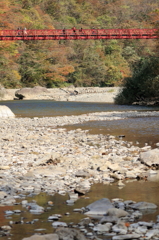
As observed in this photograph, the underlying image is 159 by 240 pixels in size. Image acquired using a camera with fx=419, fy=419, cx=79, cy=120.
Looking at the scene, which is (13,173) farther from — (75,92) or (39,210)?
(75,92)

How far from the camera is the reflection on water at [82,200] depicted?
4180 mm

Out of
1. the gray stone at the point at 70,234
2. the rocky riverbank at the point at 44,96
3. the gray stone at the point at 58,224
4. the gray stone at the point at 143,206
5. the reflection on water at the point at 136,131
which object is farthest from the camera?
the rocky riverbank at the point at 44,96

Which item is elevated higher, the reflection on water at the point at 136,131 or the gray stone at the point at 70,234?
the gray stone at the point at 70,234

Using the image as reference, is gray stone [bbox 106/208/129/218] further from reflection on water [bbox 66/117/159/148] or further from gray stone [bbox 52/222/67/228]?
reflection on water [bbox 66/117/159/148]

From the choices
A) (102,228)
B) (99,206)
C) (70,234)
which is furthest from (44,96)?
(70,234)

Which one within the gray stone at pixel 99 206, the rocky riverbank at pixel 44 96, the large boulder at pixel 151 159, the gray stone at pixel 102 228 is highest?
the gray stone at pixel 102 228

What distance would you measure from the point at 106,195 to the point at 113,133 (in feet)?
22.8

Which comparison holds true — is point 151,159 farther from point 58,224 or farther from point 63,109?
point 63,109

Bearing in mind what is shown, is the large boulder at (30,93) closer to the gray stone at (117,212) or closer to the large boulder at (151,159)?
the large boulder at (151,159)

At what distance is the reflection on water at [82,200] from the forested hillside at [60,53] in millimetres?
30301

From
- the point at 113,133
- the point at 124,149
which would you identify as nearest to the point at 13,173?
the point at 124,149

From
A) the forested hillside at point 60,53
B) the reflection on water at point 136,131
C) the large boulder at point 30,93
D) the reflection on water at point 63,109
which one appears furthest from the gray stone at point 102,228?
the large boulder at point 30,93

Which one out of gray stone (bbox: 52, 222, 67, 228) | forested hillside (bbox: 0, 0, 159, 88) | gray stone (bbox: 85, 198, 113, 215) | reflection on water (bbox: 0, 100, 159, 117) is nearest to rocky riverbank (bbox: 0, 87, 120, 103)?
forested hillside (bbox: 0, 0, 159, 88)

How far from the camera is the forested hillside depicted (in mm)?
42969
